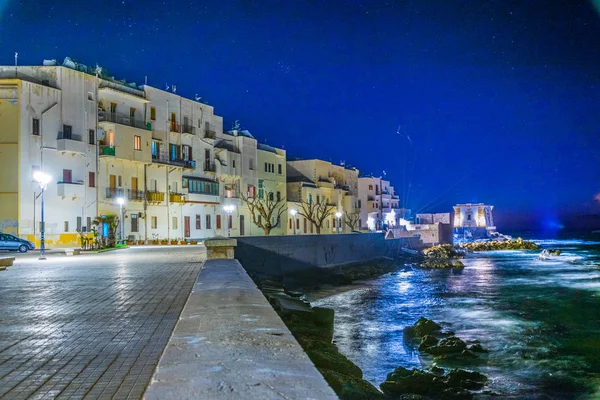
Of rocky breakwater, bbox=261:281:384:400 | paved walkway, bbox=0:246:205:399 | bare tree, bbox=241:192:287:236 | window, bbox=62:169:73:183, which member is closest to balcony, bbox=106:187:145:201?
window, bbox=62:169:73:183

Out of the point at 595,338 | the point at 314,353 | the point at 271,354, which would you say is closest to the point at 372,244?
the point at 595,338

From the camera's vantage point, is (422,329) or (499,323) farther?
(499,323)

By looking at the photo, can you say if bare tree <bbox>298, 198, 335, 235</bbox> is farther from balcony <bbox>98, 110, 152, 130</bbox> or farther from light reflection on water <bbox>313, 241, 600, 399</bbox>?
→ light reflection on water <bbox>313, 241, 600, 399</bbox>

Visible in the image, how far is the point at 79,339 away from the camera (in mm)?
7074

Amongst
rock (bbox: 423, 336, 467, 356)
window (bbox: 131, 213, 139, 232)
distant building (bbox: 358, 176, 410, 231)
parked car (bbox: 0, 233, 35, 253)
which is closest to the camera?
rock (bbox: 423, 336, 467, 356)

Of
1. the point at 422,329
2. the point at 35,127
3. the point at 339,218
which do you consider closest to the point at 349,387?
the point at 422,329

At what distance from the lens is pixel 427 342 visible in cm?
1631

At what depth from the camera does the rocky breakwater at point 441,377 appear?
37.7 ft

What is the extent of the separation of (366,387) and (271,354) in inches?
266

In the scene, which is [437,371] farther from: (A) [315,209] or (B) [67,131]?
(A) [315,209]

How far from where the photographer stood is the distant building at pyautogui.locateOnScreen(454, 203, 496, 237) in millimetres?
133700

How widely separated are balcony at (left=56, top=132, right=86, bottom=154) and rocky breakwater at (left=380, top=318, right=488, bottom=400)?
32495 mm

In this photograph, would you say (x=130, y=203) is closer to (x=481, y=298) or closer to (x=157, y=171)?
(x=157, y=171)

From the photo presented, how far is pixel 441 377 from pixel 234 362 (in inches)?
375
